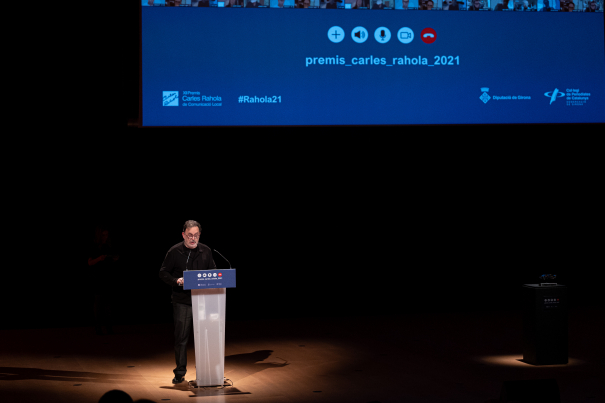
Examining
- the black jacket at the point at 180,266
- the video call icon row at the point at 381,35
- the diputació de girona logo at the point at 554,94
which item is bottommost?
the black jacket at the point at 180,266

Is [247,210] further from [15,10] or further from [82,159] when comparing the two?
[15,10]

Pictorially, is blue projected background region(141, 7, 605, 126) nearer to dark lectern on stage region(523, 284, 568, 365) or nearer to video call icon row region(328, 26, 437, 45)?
video call icon row region(328, 26, 437, 45)

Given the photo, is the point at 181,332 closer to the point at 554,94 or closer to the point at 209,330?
the point at 209,330

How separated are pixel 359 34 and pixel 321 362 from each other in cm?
319

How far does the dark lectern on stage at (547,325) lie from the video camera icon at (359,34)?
2.89 m

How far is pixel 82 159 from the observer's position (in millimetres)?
8000

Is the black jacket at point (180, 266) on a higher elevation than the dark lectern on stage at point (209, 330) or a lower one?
higher

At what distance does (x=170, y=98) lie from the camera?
22.4 ft

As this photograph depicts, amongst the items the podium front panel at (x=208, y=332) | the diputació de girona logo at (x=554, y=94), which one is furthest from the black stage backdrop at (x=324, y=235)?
the podium front panel at (x=208, y=332)

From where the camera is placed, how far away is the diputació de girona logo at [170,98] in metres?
6.82

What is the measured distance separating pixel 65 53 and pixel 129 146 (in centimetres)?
122

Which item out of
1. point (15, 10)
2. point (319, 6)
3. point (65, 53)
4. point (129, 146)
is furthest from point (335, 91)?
point (15, 10)

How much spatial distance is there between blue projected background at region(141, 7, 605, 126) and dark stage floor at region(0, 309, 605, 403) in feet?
7.27

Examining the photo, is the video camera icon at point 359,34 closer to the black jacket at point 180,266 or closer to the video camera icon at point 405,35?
the video camera icon at point 405,35
